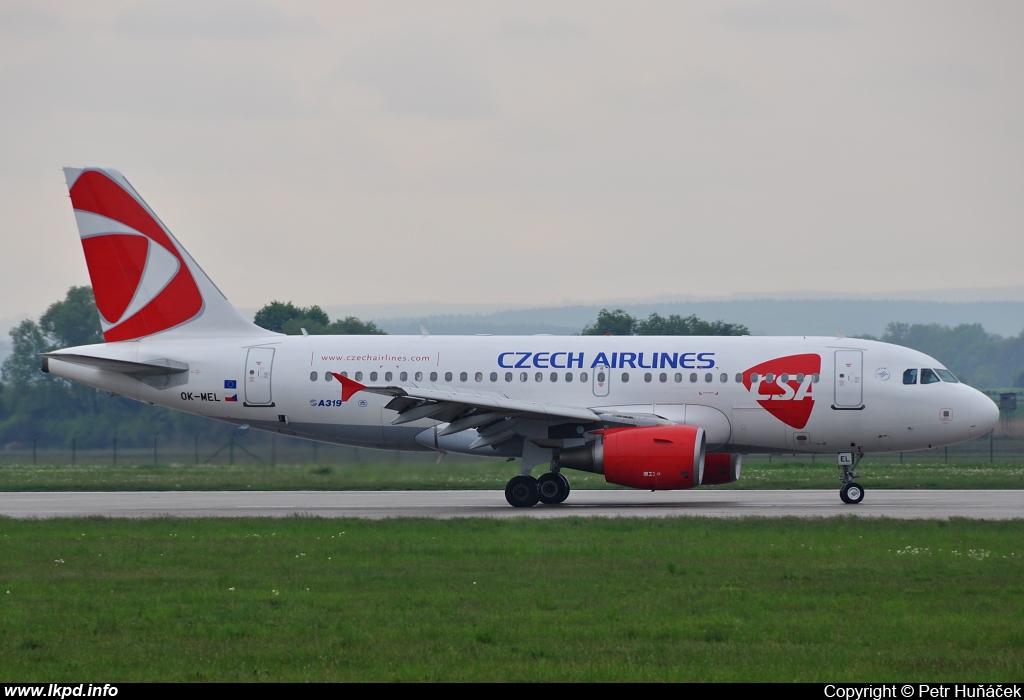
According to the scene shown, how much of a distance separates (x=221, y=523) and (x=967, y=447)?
4049 cm

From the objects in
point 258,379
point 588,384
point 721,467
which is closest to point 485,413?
point 588,384

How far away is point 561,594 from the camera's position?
13727 millimetres

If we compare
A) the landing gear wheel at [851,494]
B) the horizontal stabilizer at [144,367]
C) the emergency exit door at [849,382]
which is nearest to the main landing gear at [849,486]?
the landing gear wheel at [851,494]

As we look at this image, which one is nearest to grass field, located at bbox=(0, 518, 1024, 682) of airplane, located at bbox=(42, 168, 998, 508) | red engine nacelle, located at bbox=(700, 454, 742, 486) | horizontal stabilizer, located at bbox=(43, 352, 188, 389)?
airplane, located at bbox=(42, 168, 998, 508)

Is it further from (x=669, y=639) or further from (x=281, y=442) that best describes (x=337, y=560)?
(x=281, y=442)

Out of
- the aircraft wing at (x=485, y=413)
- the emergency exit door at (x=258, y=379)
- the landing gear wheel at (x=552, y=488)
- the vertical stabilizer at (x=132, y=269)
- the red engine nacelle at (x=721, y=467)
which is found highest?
the vertical stabilizer at (x=132, y=269)

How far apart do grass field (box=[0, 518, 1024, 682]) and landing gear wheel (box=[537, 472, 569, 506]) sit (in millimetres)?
4776

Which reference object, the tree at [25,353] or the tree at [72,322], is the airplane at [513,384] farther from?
the tree at [72,322]

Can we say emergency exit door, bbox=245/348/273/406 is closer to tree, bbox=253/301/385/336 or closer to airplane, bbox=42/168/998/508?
airplane, bbox=42/168/998/508

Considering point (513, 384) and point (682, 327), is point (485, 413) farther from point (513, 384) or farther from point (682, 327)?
point (682, 327)

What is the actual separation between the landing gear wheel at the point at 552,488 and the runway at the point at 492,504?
10.0 inches

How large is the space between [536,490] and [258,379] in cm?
676

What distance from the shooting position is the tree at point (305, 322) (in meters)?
54.0
